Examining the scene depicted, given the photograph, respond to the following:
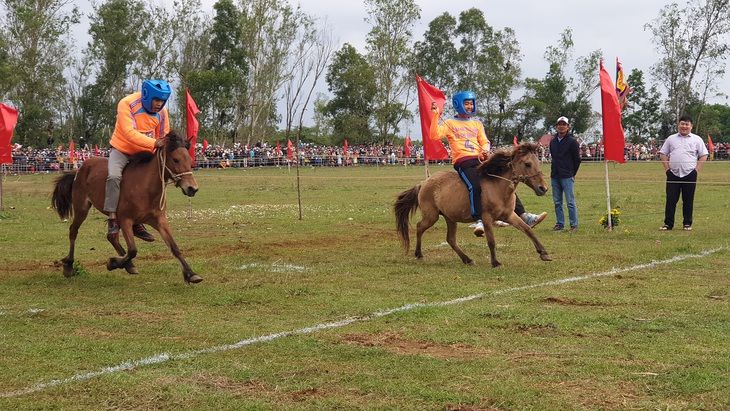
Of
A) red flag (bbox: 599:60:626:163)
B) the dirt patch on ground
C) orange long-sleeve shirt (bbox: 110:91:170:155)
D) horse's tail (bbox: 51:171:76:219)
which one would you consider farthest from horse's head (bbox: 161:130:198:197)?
red flag (bbox: 599:60:626:163)

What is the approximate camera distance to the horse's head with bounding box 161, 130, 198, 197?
32.3ft

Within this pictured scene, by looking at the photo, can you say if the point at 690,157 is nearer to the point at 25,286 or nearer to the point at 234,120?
the point at 25,286

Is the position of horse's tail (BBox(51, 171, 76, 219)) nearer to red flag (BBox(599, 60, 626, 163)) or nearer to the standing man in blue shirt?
the standing man in blue shirt

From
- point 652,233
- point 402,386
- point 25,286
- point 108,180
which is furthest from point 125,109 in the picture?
point 652,233

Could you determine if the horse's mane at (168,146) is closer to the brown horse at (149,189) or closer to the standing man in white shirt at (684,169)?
the brown horse at (149,189)

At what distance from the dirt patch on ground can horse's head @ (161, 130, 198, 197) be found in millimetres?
3866

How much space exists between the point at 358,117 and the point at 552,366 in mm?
71898

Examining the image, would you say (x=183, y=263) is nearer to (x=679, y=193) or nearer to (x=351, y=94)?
(x=679, y=193)

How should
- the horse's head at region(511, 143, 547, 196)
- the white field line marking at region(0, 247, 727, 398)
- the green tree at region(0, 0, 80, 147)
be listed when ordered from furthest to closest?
the green tree at region(0, 0, 80, 147) < the horse's head at region(511, 143, 547, 196) < the white field line marking at region(0, 247, 727, 398)

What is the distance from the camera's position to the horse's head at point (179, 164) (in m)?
9.84

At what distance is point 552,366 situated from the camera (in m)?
5.70

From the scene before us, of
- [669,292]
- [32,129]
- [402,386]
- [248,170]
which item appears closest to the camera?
[402,386]

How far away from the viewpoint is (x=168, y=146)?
997cm

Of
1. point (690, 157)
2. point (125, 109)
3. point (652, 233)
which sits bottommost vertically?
point (652, 233)
